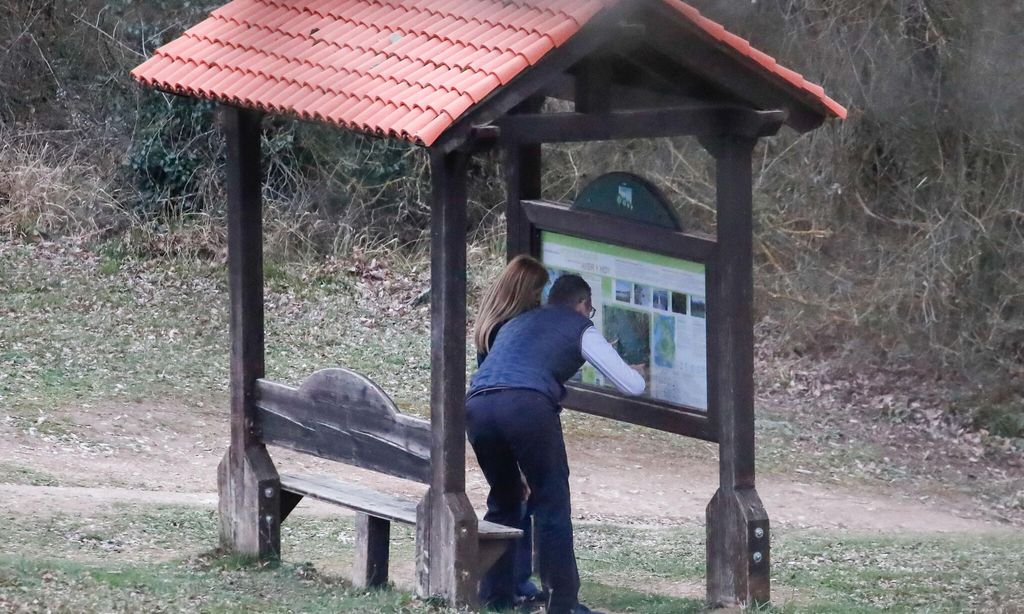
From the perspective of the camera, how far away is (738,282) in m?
5.61

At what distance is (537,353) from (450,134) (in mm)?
1010

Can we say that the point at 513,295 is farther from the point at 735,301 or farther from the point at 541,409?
the point at 735,301

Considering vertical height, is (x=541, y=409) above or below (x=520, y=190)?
below

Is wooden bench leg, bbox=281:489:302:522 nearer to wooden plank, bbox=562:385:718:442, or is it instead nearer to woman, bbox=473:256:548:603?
woman, bbox=473:256:548:603

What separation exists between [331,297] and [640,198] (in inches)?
335

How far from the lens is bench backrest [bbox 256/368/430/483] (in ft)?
18.1

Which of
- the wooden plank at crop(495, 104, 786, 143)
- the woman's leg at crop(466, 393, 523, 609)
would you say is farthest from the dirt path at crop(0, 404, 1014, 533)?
the wooden plank at crop(495, 104, 786, 143)

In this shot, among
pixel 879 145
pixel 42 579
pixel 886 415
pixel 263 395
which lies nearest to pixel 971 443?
pixel 886 415

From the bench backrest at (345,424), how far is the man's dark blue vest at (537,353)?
360 millimetres

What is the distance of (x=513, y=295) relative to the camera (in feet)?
18.8

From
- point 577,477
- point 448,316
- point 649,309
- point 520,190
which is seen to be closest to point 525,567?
point 649,309

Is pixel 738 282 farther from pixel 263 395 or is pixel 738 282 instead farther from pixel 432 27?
pixel 263 395

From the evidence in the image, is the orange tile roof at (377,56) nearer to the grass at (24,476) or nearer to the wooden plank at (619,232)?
the wooden plank at (619,232)

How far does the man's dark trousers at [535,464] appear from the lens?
5309mm
